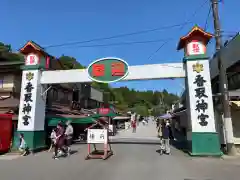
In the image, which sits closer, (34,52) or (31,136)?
(31,136)

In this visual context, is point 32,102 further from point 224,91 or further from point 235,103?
point 235,103

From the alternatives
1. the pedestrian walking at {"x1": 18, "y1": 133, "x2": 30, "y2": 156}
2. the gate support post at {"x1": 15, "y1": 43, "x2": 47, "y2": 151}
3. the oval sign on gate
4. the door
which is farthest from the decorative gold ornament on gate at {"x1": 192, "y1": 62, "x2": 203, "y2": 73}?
the door

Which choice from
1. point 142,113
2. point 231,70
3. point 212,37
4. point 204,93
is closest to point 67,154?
point 204,93

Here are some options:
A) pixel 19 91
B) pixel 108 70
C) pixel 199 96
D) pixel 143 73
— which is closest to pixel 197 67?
pixel 199 96

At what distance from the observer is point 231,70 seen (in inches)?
615

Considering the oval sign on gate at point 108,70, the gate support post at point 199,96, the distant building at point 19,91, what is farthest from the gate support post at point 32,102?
the gate support post at point 199,96

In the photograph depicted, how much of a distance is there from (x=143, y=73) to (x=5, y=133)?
31.4 feet

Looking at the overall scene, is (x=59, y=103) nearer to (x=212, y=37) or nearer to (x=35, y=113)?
(x=35, y=113)

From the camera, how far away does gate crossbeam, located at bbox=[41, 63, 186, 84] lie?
13703 mm

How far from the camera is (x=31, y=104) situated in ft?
47.6

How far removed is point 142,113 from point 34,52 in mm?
68605

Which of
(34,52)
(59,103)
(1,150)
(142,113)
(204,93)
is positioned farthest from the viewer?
(142,113)

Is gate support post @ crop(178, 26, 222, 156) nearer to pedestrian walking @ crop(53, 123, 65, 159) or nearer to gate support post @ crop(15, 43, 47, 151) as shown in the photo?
pedestrian walking @ crop(53, 123, 65, 159)

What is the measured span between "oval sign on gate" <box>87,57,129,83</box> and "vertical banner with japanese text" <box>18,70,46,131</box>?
12.2 ft
